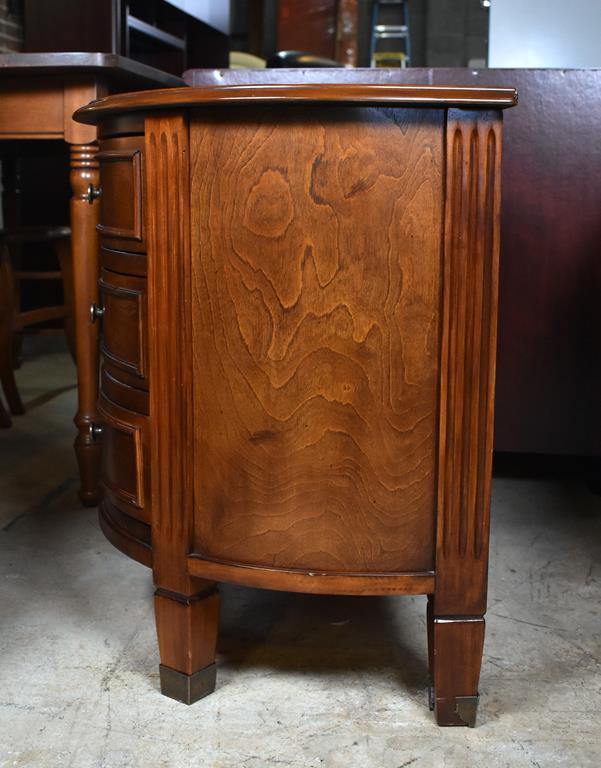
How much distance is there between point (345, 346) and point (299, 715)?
560 mm

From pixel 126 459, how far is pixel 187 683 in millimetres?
354

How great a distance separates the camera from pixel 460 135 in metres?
1.30

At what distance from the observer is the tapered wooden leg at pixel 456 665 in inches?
55.8

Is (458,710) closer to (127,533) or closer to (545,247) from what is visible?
(127,533)

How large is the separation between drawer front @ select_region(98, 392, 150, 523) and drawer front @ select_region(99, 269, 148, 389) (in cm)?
6

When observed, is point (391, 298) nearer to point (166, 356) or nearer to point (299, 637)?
point (166, 356)

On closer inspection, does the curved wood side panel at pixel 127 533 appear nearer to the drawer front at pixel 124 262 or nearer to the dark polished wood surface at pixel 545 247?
the drawer front at pixel 124 262

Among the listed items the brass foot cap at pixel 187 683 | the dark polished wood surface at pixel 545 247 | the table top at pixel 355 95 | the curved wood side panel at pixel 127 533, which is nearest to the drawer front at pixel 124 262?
the table top at pixel 355 95

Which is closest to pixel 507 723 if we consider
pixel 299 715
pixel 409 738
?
pixel 409 738

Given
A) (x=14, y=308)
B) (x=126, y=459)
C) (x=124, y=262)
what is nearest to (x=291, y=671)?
(x=126, y=459)

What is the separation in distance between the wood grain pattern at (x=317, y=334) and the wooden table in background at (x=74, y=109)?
980 mm

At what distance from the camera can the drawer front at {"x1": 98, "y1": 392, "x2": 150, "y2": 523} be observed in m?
1.51

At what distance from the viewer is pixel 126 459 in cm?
155

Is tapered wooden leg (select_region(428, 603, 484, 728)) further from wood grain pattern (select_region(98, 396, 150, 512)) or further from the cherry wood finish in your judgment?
wood grain pattern (select_region(98, 396, 150, 512))
